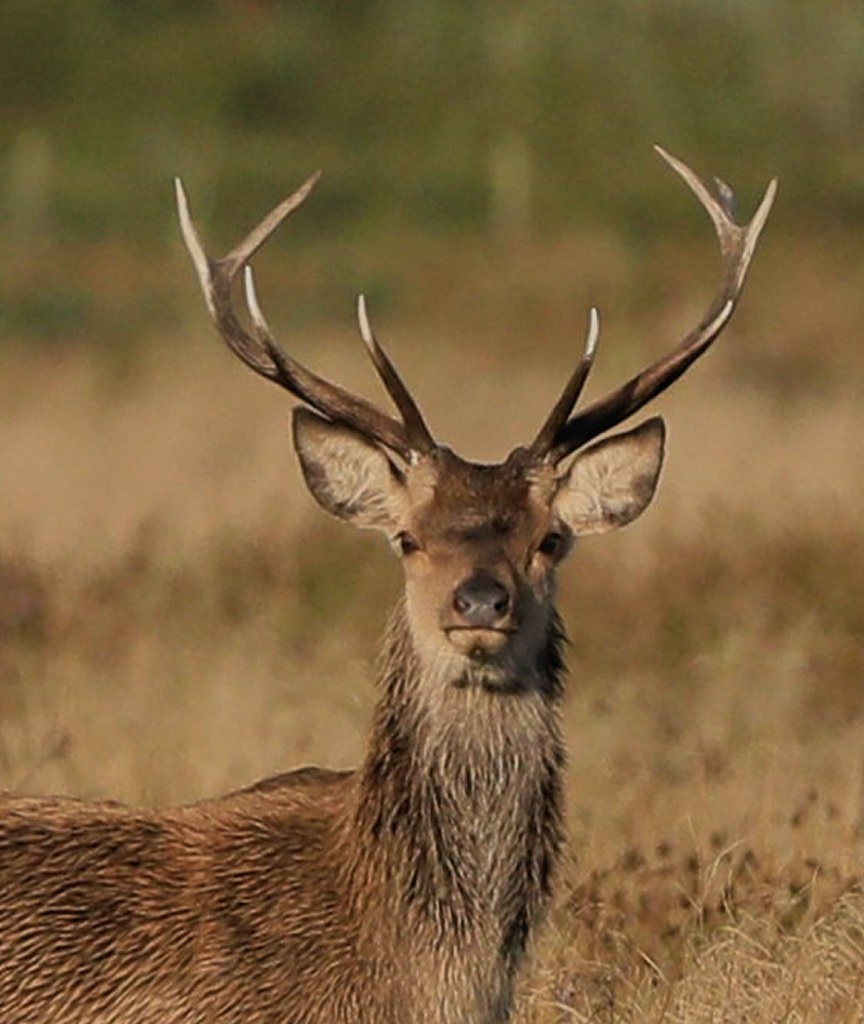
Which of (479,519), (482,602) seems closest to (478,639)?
(482,602)

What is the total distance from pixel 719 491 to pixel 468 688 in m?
8.54

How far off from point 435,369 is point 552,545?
17010 millimetres

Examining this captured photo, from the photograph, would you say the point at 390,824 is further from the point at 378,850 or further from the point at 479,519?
the point at 479,519

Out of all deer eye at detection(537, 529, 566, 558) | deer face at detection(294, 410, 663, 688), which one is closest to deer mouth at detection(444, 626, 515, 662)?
deer face at detection(294, 410, 663, 688)

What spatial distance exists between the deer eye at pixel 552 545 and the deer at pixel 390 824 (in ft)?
0.03

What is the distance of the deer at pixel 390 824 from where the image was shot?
6.02 m

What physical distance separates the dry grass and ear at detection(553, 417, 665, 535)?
0.94 meters

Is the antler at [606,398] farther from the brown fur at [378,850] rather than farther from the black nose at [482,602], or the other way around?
the black nose at [482,602]

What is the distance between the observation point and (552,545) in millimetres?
6355

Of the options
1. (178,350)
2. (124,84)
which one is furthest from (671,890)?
(124,84)

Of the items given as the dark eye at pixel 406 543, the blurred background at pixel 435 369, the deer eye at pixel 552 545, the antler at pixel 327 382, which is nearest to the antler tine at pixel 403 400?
the antler at pixel 327 382

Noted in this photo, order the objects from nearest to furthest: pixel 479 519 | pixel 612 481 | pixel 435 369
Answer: pixel 479 519 → pixel 612 481 → pixel 435 369

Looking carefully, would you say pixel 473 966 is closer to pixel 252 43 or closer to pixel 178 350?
pixel 178 350

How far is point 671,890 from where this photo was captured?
25.0ft
